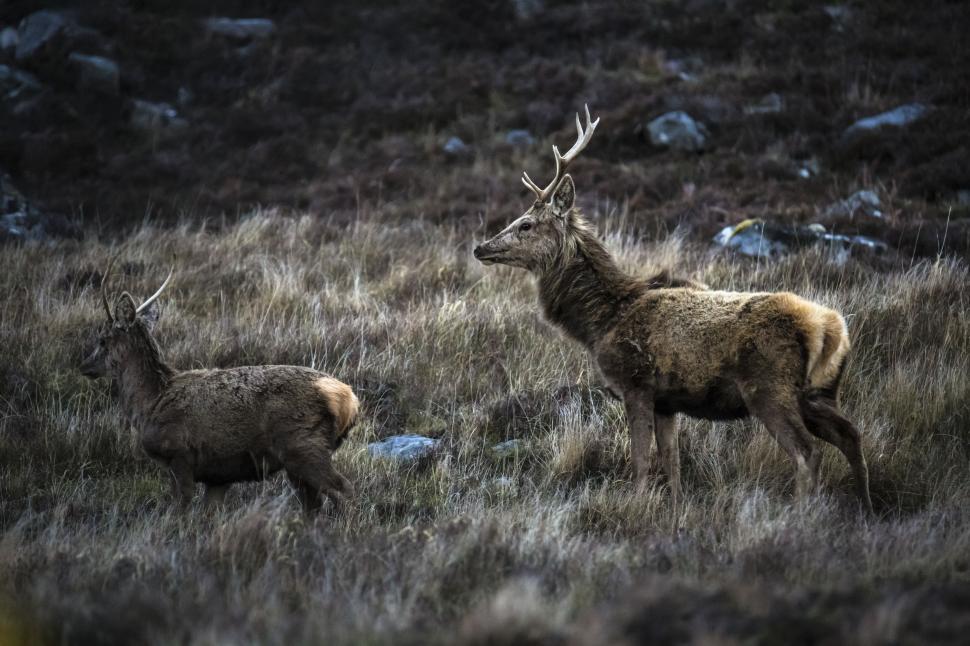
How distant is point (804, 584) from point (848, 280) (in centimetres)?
660

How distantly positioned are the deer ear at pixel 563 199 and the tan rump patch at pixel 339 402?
Result: 2371 mm

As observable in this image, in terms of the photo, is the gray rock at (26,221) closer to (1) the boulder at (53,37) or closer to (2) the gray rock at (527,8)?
(1) the boulder at (53,37)

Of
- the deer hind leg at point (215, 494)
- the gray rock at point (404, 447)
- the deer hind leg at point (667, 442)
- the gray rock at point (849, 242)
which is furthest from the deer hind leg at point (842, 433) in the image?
the gray rock at point (849, 242)

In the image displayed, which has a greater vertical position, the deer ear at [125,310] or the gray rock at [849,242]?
the deer ear at [125,310]

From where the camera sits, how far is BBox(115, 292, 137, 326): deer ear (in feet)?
21.0

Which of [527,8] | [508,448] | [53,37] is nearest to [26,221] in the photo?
[53,37]

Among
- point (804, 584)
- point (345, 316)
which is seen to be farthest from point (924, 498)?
point (345, 316)

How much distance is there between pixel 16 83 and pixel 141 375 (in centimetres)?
1627

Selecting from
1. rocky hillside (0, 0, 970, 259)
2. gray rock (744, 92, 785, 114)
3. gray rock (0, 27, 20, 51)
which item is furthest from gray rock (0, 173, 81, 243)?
gray rock (744, 92, 785, 114)

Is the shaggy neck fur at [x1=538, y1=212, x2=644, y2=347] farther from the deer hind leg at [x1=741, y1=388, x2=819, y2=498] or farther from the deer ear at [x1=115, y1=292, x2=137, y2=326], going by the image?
the deer ear at [x1=115, y1=292, x2=137, y2=326]

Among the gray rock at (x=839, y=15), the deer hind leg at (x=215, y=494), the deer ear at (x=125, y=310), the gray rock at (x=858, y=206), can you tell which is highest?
the gray rock at (x=839, y=15)

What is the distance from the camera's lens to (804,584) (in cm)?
404

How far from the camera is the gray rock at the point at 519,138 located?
60.7ft

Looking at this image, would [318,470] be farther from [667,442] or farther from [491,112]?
[491,112]
